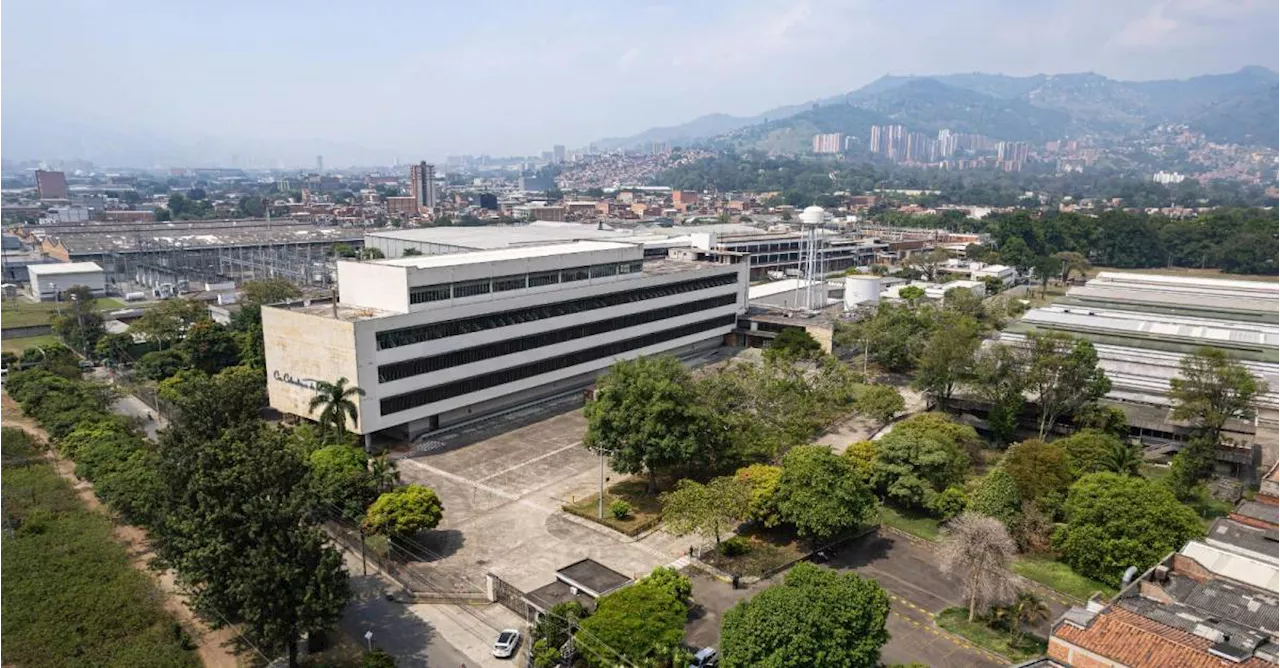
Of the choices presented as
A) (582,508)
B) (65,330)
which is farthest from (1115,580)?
(65,330)

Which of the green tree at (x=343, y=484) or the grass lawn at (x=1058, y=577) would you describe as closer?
the grass lawn at (x=1058, y=577)

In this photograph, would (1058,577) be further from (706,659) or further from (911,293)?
(911,293)

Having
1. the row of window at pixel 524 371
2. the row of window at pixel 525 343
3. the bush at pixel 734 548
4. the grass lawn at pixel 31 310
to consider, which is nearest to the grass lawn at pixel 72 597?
the row of window at pixel 524 371

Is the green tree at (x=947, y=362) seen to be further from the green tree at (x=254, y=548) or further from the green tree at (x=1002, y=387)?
the green tree at (x=254, y=548)

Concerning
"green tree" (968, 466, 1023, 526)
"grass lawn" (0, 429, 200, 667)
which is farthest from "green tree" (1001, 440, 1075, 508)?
"grass lawn" (0, 429, 200, 667)

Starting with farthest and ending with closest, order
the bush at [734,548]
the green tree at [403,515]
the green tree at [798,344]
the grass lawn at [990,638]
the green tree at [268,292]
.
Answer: the green tree at [268,292], the green tree at [798,344], the bush at [734,548], the green tree at [403,515], the grass lawn at [990,638]

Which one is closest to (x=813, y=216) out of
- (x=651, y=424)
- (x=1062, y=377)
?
(x=1062, y=377)
